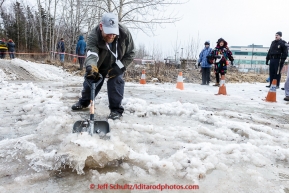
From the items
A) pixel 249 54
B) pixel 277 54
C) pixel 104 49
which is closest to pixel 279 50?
pixel 277 54

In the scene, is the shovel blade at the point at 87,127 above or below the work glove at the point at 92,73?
below

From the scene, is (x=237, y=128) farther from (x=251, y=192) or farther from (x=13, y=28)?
(x=13, y=28)

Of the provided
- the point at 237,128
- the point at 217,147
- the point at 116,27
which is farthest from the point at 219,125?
the point at 116,27

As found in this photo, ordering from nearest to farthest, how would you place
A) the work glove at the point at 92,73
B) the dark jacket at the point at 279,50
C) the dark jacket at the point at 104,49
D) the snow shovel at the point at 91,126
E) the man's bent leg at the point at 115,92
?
the snow shovel at the point at 91,126
the work glove at the point at 92,73
the dark jacket at the point at 104,49
the man's bent leg at the point at 115,92
the dark jacket at the point at 279,50

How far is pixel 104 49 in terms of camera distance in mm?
3115

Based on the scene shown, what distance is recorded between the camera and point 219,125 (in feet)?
10.5

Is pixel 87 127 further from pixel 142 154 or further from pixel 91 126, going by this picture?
pixel 142 154

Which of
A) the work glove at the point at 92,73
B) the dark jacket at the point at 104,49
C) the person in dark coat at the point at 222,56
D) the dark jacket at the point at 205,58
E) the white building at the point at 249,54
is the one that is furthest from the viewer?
the white building at the point at 249,54

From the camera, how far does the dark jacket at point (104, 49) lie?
9.64 ft

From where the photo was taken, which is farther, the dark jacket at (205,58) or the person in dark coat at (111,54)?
the dark jacket at (205,58)

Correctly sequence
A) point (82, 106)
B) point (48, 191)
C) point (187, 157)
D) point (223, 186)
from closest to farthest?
point (48, 191) → point (223, 186) → point (187, 157) → point (82, 106)

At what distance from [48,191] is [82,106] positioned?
227 cm

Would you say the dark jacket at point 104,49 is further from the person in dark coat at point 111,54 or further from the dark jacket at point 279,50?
the dark jacket at point 279,50

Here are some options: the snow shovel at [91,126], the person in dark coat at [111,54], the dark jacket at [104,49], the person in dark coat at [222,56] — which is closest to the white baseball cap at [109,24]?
the person in dark coat at [111,54]
